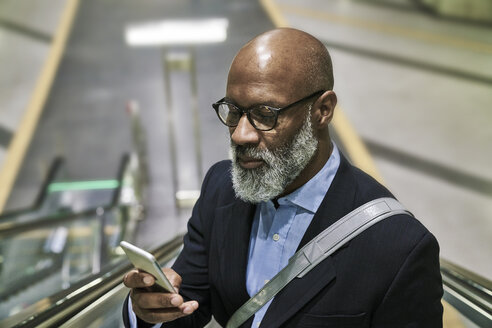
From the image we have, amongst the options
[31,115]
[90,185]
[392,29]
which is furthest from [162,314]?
[392,29]

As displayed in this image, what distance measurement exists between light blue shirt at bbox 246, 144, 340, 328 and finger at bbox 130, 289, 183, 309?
255 millimetres

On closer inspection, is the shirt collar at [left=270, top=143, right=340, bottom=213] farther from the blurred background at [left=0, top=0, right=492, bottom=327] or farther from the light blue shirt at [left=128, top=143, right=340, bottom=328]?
the blurred background at [left=0, top=0, right=492, bottom=327]

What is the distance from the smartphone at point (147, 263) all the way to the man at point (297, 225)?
3 centimetres

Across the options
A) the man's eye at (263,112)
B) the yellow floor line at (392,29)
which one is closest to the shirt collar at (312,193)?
the man's eye at (263,112)

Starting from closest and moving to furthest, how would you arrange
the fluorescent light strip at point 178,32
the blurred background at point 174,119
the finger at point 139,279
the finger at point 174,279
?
1. the finger at point 139,279
2. the finger at point 174,279
3. the fluorescent light strip at point 178,32
4. the blurred background at point 174,119

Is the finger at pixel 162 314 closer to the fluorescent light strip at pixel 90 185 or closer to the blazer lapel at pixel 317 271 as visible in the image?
the blazer lapel at pixel 317 271

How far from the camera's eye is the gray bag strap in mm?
1289

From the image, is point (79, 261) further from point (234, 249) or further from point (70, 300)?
point (234, 249)

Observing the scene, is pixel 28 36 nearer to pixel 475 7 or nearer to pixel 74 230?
pixel 74 230

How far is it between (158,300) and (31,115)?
21.9 feet

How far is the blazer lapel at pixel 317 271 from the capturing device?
1.30 m

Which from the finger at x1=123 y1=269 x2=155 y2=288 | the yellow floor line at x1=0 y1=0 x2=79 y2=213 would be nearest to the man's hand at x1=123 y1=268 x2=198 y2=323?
the finger at x1=123 y1=269 x2=155 y2=288

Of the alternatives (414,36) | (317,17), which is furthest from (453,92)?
(317,17)

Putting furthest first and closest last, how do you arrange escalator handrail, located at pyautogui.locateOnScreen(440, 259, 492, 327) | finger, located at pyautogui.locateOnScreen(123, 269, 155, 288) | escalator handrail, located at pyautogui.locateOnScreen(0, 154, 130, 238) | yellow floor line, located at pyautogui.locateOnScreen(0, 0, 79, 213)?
yellow floor line, located at pyautogui.locateOnScreen(0, 0, 79, 213)
escalator handrail, located at pyautogui.locateOnScreen(0, 154, 130, 238)
escalator handrail, located at pyautogui.locateOnScreen(440, 259, 492, 327)
finger, located at pyautogui.locateOnScreen(123, 269, 155, 288)
